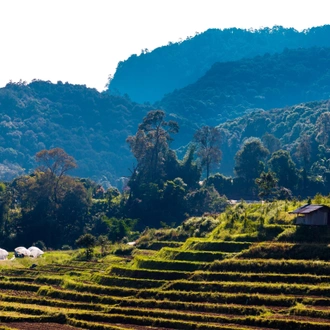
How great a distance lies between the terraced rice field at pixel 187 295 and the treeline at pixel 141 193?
27789 mm

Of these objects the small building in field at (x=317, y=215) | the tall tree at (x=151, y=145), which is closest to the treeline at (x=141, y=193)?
the tall tree at (x=151, y=145)

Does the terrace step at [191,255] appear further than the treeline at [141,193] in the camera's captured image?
No

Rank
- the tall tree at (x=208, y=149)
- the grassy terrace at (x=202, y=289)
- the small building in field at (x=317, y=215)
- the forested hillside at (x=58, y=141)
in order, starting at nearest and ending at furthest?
the grassy terrace at (x=202, y=289)
the small building in field at (x=317, y=215)
the tall tree at (x=208, y=149)
the forested hillside at (x=58, y=141)

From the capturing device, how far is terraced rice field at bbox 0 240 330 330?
43.3 meters

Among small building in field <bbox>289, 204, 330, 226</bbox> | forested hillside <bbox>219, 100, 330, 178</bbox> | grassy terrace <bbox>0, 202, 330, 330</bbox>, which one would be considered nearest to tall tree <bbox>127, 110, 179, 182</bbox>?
forested hillside <bbox>219, 100, 330, 178</bbox>

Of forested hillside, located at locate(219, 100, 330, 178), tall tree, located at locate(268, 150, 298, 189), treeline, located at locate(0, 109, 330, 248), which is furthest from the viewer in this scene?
forested hillside, located at locate(219, 100, 330, 178)

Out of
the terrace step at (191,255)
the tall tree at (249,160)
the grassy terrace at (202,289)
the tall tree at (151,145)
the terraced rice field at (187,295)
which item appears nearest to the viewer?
the terraced rice field at (187,295)

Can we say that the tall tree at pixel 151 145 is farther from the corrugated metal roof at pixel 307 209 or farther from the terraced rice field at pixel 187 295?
the corrugated metal roof at pixel 307 209

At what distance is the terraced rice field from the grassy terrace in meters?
0.06

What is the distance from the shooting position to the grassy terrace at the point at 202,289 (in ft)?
143

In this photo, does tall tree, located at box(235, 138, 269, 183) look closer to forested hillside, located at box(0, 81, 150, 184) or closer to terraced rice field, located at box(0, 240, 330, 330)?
terraced rice field, located at box(0, 240, 330, 330)

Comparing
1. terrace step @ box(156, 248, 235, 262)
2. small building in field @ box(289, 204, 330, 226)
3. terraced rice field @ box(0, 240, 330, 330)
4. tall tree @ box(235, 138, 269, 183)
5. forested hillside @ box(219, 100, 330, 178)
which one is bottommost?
terraced rice field @ box(0, 240, 330, 330)

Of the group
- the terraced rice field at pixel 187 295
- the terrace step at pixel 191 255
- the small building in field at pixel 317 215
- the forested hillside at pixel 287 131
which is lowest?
the terraced rice field at pixel 187 295

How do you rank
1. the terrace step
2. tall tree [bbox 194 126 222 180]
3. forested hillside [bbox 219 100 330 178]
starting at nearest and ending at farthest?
1. the terrace step
2. tall tree [bbox 194 126 222 180]
3. forested hillside [bbox 219 100 330 178]
